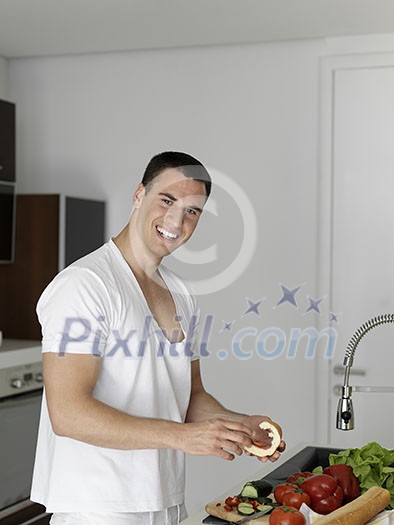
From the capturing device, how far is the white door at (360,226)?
376cm

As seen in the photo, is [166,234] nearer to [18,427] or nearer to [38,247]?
[18,427]

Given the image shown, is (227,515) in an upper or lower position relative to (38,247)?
lower

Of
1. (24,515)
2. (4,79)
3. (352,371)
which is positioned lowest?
(24,515)

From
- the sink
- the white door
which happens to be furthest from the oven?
the sink

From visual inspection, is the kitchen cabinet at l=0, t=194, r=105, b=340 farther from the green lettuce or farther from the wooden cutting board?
the wooden cutting board

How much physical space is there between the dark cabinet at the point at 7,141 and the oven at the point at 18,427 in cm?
74

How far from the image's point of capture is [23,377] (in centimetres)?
361

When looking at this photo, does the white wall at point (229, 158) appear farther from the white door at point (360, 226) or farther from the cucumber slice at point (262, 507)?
the cucumber slice at point (262, 507)

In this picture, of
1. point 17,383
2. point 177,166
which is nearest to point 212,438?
point 177,166

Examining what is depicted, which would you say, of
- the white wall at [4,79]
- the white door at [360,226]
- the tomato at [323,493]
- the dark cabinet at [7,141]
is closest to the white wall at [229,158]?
the white door at [360,226]

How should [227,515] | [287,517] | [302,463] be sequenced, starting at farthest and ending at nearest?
1. [302,463]
2. [227,515]
3. [287,517]

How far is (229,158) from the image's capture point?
397 cm

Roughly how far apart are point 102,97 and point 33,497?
2521 mm

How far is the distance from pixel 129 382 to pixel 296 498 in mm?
443
